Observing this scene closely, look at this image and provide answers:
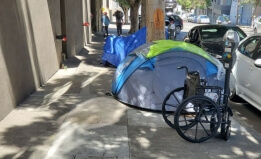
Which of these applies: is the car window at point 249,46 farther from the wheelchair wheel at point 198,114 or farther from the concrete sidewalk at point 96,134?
the wheelchair wheel at point 198,114

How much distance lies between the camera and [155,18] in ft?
26.5

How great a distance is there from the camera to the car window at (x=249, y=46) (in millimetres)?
7095

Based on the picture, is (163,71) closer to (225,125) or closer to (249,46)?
(225,125)

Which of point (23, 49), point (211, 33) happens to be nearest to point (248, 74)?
point (23, 49)

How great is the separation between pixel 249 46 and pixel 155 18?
2.18 meters

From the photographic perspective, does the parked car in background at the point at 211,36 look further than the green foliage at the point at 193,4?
No

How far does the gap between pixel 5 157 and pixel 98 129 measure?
1434 mm

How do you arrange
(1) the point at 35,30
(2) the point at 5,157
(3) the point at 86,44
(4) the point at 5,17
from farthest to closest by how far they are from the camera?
(3) the point at 86,44, (1) the point at 35,30, (4) the point at 5,17, (2) the point at 5,157

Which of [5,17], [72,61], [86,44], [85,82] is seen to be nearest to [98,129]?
[5,17]

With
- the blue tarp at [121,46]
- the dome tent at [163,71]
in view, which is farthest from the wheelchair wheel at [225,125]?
the blue tarp at [121,46]

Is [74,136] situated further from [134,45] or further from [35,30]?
[134,45]

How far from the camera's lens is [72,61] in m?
12.1

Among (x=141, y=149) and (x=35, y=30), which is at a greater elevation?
(x=35, y=30)

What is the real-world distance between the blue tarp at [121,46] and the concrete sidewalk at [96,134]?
143 inches
